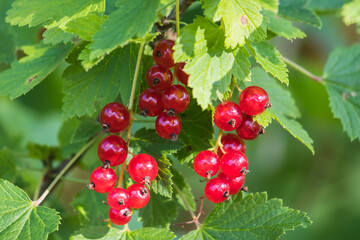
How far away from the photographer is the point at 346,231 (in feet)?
9.25

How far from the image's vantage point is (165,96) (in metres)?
0.97

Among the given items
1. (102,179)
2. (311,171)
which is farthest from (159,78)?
(311,171)

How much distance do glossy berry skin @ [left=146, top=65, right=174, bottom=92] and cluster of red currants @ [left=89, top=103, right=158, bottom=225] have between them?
99mm

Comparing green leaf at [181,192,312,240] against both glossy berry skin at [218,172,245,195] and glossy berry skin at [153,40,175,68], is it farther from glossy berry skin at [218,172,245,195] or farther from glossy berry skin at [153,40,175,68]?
glossy berry skin at [153,40,175,68]

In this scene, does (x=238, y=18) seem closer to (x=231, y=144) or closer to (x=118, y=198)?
(x=231, y=144)

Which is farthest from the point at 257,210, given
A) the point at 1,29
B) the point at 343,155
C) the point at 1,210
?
the point at 343,155

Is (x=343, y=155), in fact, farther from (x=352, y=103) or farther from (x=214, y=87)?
(x=214, y=87)

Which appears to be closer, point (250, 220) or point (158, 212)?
point (250, 220)

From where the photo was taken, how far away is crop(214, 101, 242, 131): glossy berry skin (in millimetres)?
977

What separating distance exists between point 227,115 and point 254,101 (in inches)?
2.7

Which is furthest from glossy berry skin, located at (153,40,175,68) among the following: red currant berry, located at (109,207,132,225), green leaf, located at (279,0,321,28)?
green leaf, located at (279,0,321,28)

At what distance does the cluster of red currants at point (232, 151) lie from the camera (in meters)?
0.98

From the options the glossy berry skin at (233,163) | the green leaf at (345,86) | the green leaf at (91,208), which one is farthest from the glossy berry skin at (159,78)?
the green leaf at (345,86)

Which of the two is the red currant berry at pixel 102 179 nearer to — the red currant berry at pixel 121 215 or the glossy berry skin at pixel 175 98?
the red currant berry at pixel 121 215
